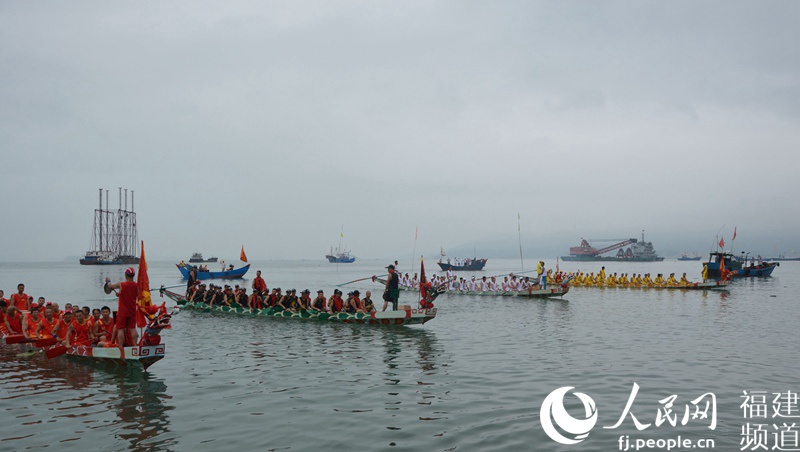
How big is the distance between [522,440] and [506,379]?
4773 millimetres

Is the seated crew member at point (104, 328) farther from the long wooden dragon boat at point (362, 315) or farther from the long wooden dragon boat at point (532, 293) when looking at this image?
the long wooden dragon boat at point (532, 293)

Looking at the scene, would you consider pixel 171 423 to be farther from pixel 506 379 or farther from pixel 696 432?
pixel 696 432

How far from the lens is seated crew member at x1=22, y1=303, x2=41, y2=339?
770 inches

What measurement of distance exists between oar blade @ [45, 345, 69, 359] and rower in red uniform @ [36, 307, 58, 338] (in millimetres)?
1787

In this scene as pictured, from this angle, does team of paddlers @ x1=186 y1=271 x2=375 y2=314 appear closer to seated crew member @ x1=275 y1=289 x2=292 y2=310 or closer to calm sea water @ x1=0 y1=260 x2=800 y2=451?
seated crew member @ x1=275 y1=289 x2=292 y2=310

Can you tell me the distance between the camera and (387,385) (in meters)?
15.1

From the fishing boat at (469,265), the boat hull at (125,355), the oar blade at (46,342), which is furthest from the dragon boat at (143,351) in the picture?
the fishing boat at (469,265)

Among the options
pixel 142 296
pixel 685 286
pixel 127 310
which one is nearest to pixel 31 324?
pixel 127 310

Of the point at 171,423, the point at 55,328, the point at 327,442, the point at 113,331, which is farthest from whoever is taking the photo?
the point at 55,328

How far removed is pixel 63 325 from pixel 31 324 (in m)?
2.62

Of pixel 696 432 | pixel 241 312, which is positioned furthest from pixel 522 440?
pixel 241 312

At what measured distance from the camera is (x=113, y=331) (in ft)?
54.4

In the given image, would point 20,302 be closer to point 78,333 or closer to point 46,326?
point 46,326

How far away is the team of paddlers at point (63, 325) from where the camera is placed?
57.7ft
